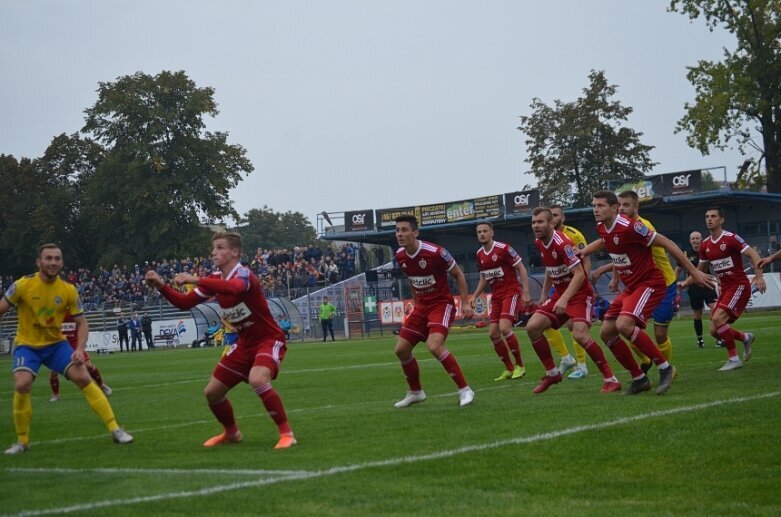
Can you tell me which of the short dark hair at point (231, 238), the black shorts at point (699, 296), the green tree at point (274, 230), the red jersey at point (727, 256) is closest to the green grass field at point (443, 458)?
the red jersey at point (727, 256)

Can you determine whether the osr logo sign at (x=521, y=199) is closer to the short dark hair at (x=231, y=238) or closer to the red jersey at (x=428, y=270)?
the red jersey at (x=428, y=270)

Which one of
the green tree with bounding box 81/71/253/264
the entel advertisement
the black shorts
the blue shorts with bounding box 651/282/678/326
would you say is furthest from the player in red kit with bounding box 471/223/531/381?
the green tree with bounding box 81/71/253/264

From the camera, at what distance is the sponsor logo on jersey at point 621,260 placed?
43.5 ft

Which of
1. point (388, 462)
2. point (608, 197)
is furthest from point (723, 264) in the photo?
point (388, 462)

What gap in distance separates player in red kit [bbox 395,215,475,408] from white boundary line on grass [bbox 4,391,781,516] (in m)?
2.94

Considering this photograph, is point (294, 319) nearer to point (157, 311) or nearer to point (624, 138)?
point (157, 311)

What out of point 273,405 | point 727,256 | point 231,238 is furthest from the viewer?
point 727,256

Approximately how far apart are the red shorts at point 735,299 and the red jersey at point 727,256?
88 millimetres

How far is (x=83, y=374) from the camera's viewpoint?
433 inches

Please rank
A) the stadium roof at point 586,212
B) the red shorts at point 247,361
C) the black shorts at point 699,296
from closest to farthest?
1. the red shorts at point 247,361
2. the black shorts at point 699,296
3. the stadium roof at point 586,212

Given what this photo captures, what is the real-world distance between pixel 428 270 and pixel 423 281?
0.18 meters

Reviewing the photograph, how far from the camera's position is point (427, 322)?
13477mm

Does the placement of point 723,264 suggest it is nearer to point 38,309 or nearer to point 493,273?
point 493,273

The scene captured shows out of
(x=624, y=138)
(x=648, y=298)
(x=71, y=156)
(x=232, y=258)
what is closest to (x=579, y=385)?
(x=648, y=298)
